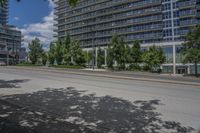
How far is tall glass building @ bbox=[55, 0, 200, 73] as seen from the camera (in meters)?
81.0

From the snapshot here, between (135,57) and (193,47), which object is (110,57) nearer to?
(135,57)

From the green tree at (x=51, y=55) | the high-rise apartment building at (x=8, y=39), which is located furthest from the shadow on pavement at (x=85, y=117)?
the high-rise apartment building at (x=8, y=39)

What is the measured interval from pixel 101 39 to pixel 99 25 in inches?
282

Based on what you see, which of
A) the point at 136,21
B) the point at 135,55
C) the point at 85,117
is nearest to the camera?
the point at 85,117

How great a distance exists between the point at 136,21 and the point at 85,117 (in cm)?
9068

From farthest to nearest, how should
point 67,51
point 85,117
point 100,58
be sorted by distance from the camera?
point 100,58, point 67,51, point 85,117

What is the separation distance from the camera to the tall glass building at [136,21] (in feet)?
266

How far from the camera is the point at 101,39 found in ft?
367

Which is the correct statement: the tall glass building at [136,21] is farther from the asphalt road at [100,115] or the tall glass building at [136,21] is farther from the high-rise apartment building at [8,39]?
the asphalt road at [100,115]

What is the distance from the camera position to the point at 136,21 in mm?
96875

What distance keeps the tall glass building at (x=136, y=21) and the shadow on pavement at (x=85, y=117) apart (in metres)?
57.7

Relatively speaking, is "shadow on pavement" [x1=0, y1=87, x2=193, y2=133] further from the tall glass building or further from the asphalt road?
the tall glass building

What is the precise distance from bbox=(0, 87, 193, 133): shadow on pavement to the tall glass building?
5772 centimetres

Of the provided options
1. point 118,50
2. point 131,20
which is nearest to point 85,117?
point 118,50
